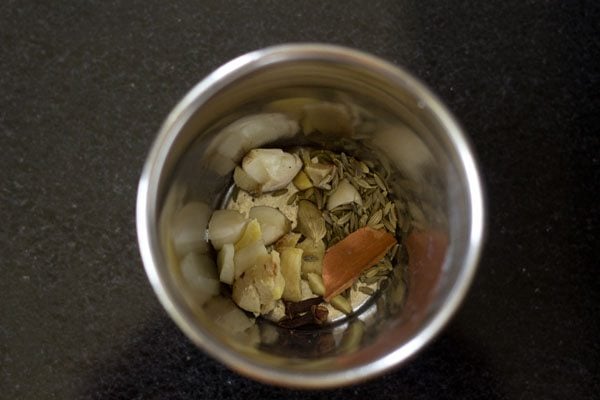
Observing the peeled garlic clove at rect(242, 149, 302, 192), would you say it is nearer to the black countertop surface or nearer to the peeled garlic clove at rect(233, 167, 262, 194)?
the peeled garlic clove at rect(233, 167, 262, 194)

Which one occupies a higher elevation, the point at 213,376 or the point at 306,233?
the point at 306,233

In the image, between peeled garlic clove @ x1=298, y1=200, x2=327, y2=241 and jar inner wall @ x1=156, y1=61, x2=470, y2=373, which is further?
peeled garlic clove @ x1=298, y1=200, x2=327, y2=241

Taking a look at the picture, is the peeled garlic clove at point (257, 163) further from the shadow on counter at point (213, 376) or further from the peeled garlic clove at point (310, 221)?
the shadow on counter at point (213, 376)

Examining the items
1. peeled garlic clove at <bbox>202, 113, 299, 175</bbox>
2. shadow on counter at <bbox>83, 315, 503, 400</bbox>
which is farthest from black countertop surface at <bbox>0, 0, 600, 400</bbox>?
peeled garlic clove at <bbox>202, 113, 299, 175</bbox>

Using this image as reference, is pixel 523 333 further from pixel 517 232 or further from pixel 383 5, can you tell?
pixel 383 5

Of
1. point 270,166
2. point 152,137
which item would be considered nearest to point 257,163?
point 270,166

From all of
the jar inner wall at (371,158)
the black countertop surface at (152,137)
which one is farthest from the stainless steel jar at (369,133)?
the black countertop surface at (152,137)

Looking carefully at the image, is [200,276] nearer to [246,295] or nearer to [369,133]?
[246,295]
